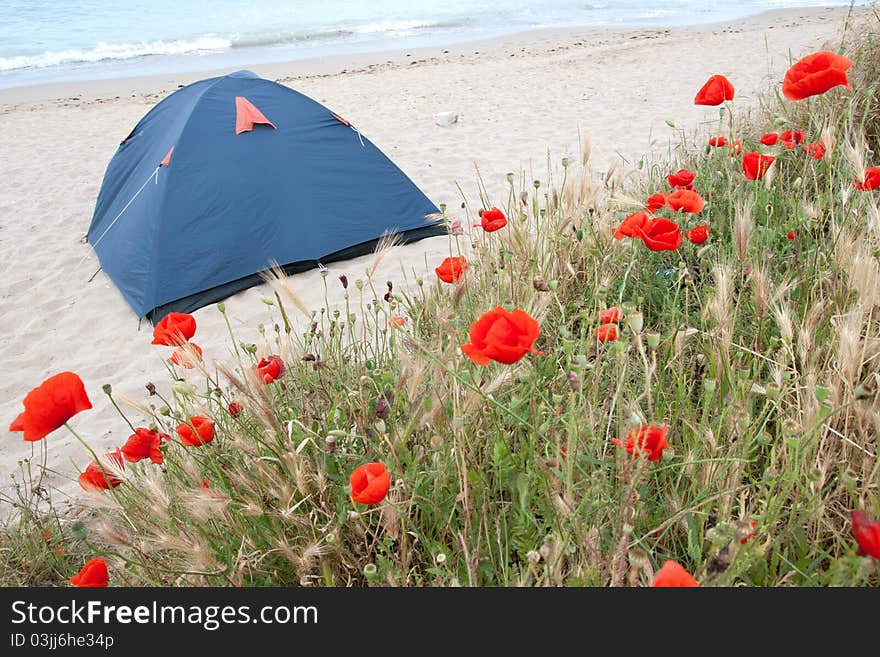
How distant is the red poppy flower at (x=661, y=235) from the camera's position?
1.58m

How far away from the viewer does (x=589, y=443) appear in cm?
149

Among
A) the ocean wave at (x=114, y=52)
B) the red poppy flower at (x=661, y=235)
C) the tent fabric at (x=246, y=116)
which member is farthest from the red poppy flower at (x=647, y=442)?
the ocean wave at (x=114, y=52)

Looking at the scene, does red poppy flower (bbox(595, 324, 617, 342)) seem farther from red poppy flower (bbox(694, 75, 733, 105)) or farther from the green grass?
red poppy flower (bbox(694, 75, 733, 105))

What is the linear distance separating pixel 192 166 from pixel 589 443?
349 cm

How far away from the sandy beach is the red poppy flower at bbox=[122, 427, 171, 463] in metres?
0.69

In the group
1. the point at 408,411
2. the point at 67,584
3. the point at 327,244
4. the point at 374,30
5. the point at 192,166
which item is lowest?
the point at 67,584

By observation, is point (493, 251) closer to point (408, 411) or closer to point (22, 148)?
point (408, 411)

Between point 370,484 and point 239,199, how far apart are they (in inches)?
135

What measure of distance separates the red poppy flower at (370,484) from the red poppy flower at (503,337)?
251mm

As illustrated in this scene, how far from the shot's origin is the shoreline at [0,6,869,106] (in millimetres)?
12320

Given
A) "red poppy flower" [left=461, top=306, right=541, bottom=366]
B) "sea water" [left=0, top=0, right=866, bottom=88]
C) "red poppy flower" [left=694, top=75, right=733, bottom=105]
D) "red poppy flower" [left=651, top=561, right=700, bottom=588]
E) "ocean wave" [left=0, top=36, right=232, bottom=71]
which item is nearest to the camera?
"red poppy flower" [left=651, top=561, right=700, bottom=588]


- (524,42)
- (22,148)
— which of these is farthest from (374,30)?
(22,148)

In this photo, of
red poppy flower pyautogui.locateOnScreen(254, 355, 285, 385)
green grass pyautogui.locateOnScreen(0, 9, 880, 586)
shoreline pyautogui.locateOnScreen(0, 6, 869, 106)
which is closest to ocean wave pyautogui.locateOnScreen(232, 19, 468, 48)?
shoreline pyautogui.locateOnScreen(0, 6, 869, 106)

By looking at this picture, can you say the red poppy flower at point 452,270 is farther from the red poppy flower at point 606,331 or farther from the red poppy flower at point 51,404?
the red poppy flower at point 51,404
